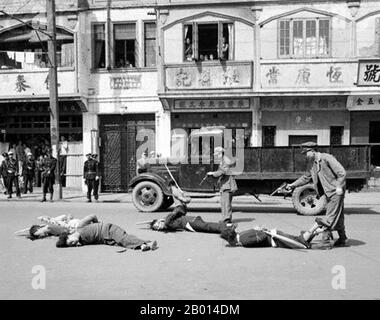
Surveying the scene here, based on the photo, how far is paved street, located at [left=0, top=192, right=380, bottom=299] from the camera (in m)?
6.00

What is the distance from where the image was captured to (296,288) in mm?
6145

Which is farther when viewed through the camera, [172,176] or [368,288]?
[172,176]

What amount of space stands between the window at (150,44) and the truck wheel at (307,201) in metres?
10.4

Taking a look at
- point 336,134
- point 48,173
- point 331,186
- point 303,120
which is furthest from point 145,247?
point 336,134

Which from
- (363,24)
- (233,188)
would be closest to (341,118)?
(363,24)

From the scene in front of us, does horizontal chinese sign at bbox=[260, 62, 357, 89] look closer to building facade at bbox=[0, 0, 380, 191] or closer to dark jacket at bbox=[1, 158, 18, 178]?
building facade at bbox=[0, 0, 380, 191]

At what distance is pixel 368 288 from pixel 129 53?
17.8 m

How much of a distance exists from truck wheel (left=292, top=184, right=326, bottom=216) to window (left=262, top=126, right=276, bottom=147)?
719 centimetres

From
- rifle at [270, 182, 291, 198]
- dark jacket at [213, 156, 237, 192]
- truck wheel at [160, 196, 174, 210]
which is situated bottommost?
truck wheel at [160, 196, 174, 210]

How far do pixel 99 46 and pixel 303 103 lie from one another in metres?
9.14

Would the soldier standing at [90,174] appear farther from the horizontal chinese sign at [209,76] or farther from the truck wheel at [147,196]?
the horizontal chinese sign at [209,76]

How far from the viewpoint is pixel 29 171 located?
21.3 metres

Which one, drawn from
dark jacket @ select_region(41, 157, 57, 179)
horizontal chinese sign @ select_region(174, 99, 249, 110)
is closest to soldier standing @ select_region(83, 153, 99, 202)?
dark jacket @ select_region(41, 157, 57, 179)
